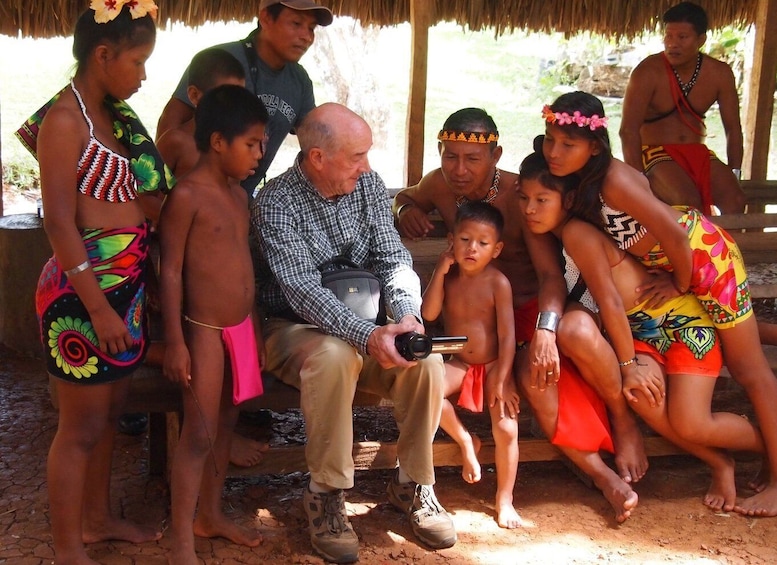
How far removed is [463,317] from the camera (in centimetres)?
365

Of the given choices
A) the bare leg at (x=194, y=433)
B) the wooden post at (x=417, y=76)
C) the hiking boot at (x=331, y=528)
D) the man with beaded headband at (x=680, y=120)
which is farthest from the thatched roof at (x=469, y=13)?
the hiking boot at (x=331, y=528)

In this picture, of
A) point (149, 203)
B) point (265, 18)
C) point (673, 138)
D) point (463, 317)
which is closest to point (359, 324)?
point (463, 317)

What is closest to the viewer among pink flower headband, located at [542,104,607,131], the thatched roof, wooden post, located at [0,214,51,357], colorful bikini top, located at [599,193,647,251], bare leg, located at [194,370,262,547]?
bare leg, located at [194,370,262,547]

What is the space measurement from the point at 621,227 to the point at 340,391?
4.41 ft

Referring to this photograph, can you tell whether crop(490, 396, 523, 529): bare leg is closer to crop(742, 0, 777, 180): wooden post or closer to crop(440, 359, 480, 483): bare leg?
crop(440, 359, 480, 483): bare leg

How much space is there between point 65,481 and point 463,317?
166 centimetres

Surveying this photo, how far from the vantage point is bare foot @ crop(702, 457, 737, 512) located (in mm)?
3689

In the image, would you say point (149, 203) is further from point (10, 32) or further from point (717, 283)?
point (10, 32)

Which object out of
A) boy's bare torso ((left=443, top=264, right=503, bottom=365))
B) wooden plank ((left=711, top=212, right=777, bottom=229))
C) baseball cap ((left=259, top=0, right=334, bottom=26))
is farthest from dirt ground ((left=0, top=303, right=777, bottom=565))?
baseball cap ((left=259, top=0, right=334, bottom=26))

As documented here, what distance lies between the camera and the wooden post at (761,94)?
6445mm

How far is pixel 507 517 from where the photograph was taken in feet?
11.6

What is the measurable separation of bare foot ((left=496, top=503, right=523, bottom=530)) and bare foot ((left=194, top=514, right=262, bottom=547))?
0.97 meters

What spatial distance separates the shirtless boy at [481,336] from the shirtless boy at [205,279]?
903 mm

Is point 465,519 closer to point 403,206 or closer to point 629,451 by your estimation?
point 629,451
